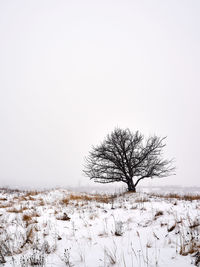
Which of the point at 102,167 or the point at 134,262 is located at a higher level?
the point at 102,167

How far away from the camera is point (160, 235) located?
11.4ft

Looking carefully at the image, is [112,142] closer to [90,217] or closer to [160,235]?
[90,217]

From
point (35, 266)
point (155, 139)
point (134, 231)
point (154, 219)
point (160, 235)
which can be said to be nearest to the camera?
point (35, 266)

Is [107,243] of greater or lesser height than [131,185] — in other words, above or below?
above

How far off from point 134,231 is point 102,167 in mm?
9754

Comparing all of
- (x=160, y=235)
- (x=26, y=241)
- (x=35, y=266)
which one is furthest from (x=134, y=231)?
(x=26, y=241)

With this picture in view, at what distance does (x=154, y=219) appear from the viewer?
441cm

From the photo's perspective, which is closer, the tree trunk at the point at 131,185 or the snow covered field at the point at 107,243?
the snow covered field at the point at 107,243

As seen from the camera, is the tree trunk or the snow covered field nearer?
the snow covered field

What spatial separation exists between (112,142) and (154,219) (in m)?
9.73

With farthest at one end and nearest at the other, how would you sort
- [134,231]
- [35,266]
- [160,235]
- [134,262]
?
[134,231] < [160,235] < [35,266] < [134,262]

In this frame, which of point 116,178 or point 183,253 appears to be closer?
point 183,253

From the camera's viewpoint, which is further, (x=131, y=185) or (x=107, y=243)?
(x=131, y=185)

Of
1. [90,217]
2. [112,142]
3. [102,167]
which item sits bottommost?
[90,217]
